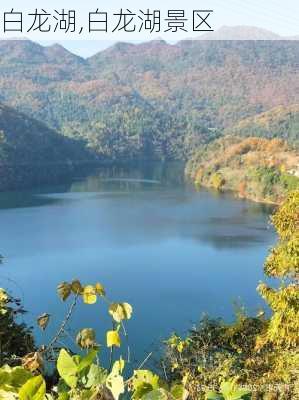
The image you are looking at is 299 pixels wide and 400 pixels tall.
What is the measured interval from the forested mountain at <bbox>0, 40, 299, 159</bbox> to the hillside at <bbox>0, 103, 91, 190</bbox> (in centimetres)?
485

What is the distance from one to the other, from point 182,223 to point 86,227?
17.8 feet

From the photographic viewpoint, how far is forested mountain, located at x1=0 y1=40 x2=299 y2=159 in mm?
77188

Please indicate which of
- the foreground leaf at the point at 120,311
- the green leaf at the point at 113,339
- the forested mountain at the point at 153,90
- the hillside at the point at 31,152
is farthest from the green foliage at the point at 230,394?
the forested mountain at the point at 153,90

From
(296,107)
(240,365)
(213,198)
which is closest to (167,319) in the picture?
(240,365)

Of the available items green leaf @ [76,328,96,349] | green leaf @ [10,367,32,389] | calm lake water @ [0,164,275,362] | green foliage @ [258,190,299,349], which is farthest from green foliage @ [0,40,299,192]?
→ green leaf @ [10,367,32,389]

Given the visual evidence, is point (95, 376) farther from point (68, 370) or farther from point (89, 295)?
point (89, 295)

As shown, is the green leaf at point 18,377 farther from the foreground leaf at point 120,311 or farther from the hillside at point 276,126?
the hillside at point 276,126

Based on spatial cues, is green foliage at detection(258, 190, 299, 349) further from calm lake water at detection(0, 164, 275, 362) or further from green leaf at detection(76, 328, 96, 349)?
green leaf at detection(76, 328, 96, 349)

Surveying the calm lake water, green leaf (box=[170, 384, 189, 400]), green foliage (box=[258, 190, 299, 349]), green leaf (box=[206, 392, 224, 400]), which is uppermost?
green leaf (box=[206, 392, 224, 400])

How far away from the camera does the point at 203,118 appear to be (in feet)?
378

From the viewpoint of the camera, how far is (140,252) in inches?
979

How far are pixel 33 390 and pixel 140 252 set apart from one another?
23.9 metres

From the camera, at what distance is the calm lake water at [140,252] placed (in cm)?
1669

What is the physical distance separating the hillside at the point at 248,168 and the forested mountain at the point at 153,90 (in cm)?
1759
